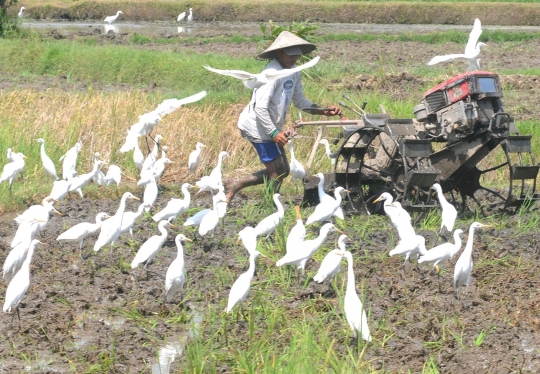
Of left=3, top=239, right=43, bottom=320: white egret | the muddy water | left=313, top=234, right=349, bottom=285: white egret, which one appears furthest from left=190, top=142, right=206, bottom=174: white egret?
the muddy water

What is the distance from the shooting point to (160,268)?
7586 millimetres

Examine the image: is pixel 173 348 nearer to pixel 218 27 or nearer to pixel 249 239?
pixel 249 239

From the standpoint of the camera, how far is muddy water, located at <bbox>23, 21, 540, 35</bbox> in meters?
26.2

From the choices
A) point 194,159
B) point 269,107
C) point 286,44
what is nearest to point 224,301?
point 269,107

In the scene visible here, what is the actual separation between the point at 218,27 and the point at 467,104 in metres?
20.4

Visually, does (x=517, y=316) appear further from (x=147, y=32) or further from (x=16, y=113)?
(x=147, y=32)

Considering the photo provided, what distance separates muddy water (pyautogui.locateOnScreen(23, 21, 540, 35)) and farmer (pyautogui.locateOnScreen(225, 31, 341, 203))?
16218 mm

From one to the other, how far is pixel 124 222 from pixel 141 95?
5566mm

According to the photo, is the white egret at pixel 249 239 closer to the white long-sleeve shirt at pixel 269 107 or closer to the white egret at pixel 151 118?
the white long-sleeve shirt at pixel 269 107

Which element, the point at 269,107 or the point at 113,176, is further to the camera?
the point at 113,176

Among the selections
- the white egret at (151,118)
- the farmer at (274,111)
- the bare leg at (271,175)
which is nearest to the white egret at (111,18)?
the white egret at (151,118)

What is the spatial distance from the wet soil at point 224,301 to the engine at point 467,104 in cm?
98

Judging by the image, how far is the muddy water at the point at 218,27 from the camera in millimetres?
26219

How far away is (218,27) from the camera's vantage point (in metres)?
28.3
